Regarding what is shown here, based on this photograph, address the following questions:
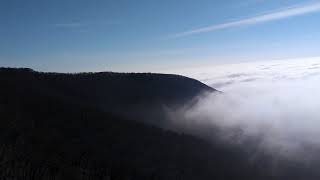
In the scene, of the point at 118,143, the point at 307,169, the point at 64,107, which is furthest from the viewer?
the point at 307,169

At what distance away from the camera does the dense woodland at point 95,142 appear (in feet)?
214

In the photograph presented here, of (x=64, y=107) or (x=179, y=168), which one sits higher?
(x=64, y=107)

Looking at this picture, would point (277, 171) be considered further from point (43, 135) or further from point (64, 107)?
point (43, 135)

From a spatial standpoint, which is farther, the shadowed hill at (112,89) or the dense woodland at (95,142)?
the shadowed hill at (112,89)

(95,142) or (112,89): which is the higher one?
(112,89)

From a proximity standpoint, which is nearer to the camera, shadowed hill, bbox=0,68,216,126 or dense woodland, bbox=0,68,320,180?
dense woodland, bbox=0,68,320,180

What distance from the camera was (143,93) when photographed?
17562 centimetres

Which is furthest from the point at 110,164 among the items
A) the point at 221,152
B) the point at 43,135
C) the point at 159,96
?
the point at 159,96

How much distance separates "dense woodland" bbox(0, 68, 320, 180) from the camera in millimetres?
65188

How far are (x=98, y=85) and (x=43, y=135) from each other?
73514 millimetres

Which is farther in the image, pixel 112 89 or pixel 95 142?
pixel 112 89

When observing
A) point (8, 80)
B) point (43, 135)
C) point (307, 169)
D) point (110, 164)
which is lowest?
point (307, 169)

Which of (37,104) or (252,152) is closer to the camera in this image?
(37,104)

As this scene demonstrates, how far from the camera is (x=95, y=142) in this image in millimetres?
100000
